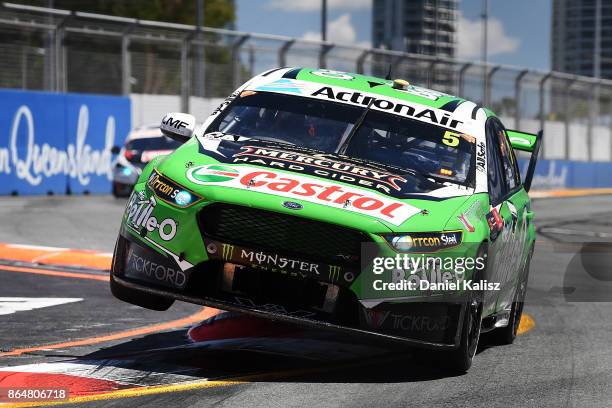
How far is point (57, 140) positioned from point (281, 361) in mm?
18618

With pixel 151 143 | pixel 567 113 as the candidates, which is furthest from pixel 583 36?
pixel 151 143

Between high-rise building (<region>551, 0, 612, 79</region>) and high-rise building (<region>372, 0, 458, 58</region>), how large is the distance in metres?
60.6

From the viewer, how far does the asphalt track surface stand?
19.1 ft

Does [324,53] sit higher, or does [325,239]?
[325,239]

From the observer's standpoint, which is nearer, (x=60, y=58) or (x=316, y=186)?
(x=316, y=186)

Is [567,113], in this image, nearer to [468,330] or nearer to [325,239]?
[468,330]

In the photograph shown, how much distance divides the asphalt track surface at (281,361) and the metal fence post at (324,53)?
18888 millimetres

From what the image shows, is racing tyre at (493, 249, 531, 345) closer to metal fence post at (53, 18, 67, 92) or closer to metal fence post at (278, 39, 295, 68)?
metal fence post at (53, 18, 67, 92)

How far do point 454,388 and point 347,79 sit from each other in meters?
2.58

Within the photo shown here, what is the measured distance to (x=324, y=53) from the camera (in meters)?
29.6

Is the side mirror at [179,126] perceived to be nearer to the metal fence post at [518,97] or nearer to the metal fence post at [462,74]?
the metal fence post at [462,74]

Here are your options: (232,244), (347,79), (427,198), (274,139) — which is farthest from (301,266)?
(347,79)

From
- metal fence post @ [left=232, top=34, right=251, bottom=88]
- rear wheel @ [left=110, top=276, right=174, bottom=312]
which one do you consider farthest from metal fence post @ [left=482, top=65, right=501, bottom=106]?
rear wheel @ [left=110, top=276, right=174, bottom=312]

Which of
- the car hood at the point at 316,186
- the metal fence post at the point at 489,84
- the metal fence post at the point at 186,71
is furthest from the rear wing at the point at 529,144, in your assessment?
the metal fence post at the point at 489,84
